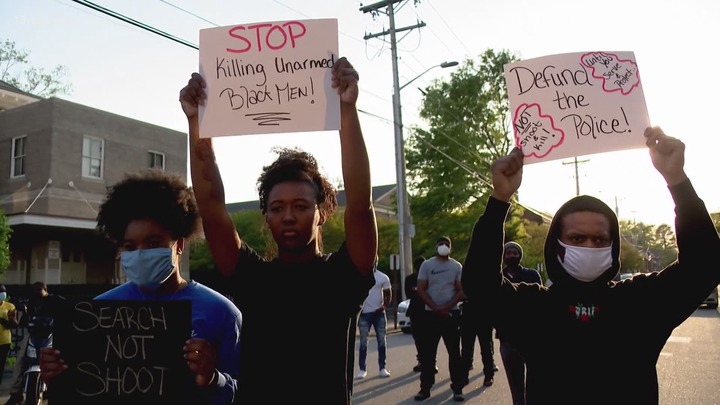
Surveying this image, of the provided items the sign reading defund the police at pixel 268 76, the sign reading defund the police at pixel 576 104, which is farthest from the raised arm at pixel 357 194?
the sign reading defund the police at pixel 576 104

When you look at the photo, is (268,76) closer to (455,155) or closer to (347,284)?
(347,284)

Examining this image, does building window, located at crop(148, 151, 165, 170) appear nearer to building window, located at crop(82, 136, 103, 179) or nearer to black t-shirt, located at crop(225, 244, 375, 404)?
building window, located at crop(82, 136, 103, 179)

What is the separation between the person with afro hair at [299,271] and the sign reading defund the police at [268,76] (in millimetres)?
100

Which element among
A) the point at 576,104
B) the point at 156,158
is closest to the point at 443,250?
the point at 576,104

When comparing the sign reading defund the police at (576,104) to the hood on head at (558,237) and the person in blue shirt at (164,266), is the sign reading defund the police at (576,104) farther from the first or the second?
the person in blue shirt at (164,266)

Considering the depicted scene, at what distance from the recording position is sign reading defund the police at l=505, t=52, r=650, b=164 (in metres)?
2.77

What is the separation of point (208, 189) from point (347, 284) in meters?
0.70

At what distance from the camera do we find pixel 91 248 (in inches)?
884

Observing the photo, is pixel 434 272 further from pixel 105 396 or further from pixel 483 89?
pixel 483 89

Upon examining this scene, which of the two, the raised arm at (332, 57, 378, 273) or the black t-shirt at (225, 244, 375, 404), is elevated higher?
the raised arm at (332, 57, 378, 273)

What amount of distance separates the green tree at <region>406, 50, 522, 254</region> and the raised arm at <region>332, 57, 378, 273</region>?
92.6 ft

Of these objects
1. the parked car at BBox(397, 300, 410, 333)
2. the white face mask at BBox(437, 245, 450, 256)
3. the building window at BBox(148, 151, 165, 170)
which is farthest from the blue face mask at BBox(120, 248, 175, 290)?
the building window at BBox(148, 151, 165, 170)

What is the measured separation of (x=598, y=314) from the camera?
231 centimetres

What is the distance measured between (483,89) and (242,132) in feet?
108
